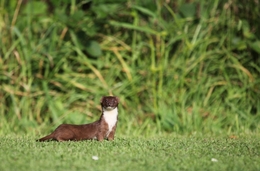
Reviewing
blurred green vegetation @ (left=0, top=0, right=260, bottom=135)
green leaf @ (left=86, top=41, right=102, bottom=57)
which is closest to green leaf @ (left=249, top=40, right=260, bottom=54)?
blurred green vegetation @ (left=0, top=0, right=260, bottom=135)

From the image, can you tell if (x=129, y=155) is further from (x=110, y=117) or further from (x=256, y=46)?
(x=256, y=46)

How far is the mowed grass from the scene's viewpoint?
4496 mm

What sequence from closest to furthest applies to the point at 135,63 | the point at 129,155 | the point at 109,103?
the point at 129,155
the point at 109,103
the point at 135,63

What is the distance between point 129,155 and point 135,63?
3801 mm

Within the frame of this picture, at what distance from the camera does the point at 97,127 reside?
5719 mm

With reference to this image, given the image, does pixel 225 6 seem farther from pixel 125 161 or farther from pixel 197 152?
pixel 125 161

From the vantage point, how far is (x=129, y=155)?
4895 mm

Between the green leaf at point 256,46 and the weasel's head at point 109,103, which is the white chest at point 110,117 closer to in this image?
the weasel's head at point 109,103

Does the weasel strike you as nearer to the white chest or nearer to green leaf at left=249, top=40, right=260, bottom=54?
the white chest

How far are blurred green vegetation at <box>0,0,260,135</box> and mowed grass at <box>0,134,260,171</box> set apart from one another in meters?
2.07

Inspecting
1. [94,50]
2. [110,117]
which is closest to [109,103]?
[110,117]

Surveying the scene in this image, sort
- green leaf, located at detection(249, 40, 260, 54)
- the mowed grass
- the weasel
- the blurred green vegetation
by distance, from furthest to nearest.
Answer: green leaf, located at detection(249, 40, 260, 54), the blurred green vegetation, the weasel, the mowed grass

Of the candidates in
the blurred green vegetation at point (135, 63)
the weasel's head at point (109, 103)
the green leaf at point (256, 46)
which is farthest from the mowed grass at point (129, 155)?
the green leaf at point (256, 46)

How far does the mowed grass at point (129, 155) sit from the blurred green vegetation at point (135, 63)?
207cm
